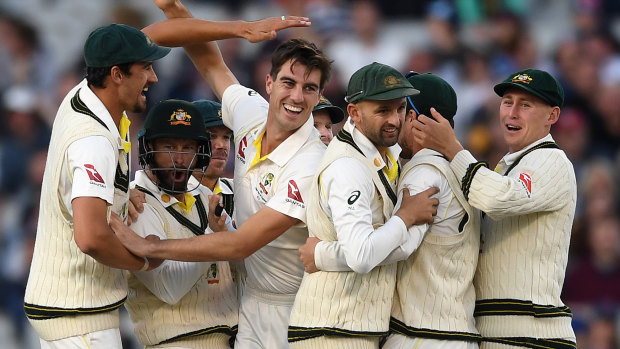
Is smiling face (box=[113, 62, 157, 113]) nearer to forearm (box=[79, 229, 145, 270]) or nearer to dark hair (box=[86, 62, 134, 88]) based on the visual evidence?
dark hair (box=[86, 62, 134, 88])

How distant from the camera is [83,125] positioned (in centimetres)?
459

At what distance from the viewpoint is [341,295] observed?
15.1 feet

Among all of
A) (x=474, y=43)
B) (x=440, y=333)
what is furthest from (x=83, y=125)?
(x=474, y=43)

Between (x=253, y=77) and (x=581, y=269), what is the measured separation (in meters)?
4.11

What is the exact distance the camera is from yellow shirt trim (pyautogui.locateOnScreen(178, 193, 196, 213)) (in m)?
5.27

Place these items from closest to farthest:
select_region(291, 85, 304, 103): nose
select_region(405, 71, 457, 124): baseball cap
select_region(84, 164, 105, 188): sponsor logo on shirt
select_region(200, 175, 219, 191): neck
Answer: select_region(84, 164, 105, 188): sponsor logo on shirt < select_region(405, 71, 457, 124): baseball cap < select_region(291, 85, 304, 103): nose < select_region(200, 175, 219, 191): neck

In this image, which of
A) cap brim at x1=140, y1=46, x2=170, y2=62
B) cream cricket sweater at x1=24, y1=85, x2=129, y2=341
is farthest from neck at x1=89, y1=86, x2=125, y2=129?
cap brim at x1=140, y1=46, x2=170, y2=62

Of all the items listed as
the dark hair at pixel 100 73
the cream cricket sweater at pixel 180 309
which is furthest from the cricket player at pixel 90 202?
the cream cricket sweater at pixel 180 309

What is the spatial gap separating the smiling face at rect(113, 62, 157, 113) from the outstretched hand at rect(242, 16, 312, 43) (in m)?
0.84

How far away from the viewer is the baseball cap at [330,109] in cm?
628

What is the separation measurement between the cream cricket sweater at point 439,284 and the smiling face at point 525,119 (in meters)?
0.55

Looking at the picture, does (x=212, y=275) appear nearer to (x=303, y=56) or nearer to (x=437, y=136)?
(x=303, y=56)

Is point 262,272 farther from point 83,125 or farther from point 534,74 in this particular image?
point 534,74

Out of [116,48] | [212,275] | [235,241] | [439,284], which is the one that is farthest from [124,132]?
[439,284]
